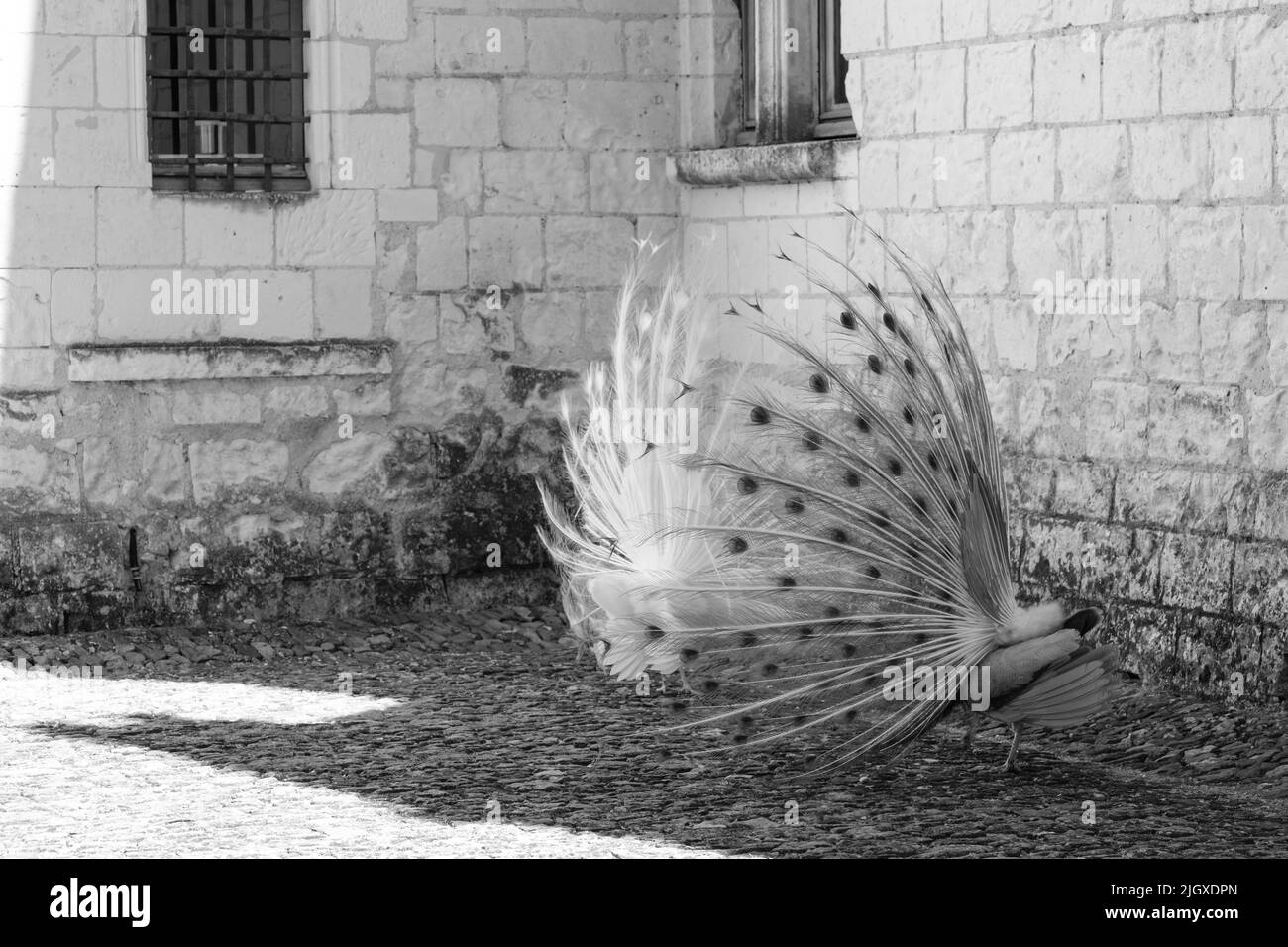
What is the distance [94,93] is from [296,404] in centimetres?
174

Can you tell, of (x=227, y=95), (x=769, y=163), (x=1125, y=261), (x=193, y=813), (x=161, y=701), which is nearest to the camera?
(x=193, y=813)

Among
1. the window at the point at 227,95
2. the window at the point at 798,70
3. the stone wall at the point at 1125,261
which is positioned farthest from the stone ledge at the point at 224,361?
the stone wall at the point at 1125,261

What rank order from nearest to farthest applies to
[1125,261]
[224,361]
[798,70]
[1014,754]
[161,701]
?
[1014,754], [1125,261], [161,701], [224,361], [798,70]

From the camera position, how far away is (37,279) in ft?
29.6

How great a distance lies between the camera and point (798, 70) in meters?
9.82

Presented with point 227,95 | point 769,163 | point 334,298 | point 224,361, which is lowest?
point 224,361

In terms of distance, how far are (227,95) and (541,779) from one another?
15.4 ft

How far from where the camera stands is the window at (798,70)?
9.75m

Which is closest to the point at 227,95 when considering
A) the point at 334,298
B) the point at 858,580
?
the point at 334,298

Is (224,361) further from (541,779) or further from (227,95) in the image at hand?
(541,779)

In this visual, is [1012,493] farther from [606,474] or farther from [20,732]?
[20,732]

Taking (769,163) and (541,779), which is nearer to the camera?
(541,779)

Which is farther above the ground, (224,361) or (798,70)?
(798,70)

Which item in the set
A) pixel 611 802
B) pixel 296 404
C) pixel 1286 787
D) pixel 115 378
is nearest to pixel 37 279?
pixel 115 378
